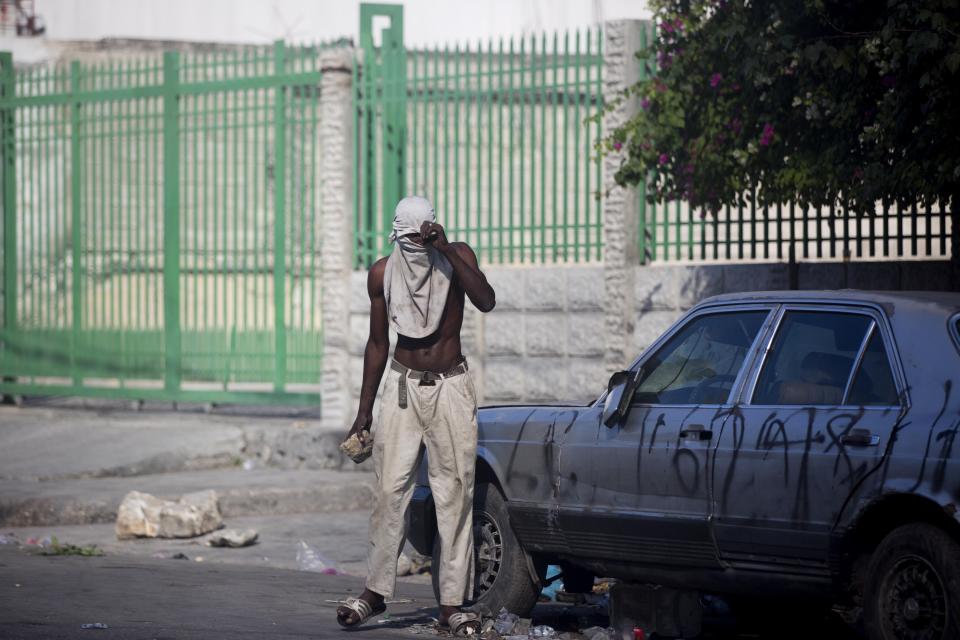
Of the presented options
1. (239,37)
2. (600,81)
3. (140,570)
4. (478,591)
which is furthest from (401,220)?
(239,37)

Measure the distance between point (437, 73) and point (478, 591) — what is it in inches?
287

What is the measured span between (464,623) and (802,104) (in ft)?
13.3

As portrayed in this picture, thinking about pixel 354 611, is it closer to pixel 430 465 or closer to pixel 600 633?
pixel 430 465

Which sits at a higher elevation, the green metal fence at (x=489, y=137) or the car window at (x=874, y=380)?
the green metal fence at (x=489, y=137)

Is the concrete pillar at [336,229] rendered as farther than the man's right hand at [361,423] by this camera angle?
Yes

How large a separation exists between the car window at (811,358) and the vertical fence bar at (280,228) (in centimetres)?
918

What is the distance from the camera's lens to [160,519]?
35.3 ft

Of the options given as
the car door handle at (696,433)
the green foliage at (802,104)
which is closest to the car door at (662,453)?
the car door handle at (696,433)

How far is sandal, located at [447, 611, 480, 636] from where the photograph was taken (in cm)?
694

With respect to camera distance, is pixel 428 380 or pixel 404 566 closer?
pixel 428 380

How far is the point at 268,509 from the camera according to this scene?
39.7 ft

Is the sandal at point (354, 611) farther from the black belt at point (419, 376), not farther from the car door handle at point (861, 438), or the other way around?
the car door handle at point (861, 438)

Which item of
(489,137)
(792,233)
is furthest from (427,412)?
(489,137)

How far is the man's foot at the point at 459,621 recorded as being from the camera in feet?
22.8
